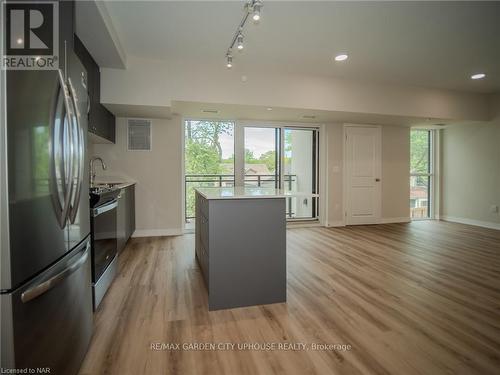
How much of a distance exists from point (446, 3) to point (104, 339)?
3.91 metres

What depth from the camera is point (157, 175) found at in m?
4.60

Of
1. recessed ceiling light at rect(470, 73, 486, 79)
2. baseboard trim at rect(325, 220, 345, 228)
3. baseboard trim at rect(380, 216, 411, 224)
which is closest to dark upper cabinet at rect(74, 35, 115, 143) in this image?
baseboard trim at rect(325, 220, 345, 228)

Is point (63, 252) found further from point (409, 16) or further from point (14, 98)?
point (409, 16)

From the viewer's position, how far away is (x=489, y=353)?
5.26ft

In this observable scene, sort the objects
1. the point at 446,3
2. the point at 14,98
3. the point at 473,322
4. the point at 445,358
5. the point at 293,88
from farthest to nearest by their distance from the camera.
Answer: the point at 293,88, the point at 446,3, the point at 473,322, the point at 445,358, the point at 14,98

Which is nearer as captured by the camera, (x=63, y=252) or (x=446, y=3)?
(x=63, y=252)

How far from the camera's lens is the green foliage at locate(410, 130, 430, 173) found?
6.27m

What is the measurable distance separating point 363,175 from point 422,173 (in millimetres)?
1852

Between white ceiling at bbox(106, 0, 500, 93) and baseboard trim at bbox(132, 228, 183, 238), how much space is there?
279 cm

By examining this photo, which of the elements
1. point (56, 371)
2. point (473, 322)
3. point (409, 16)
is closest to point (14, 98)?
point (56, 371)

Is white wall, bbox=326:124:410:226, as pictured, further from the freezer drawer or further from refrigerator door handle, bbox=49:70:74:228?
refrigerator door handle, bbox=49:70:74:228

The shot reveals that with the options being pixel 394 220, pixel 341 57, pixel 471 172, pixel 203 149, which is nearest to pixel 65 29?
pixel 341 57

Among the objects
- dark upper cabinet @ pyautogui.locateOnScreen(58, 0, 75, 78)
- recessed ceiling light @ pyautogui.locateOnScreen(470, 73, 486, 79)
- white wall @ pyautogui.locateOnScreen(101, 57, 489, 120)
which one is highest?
recessed ceiling light @ pyautogui.locateOnScreen(470, 73, 486, 79)

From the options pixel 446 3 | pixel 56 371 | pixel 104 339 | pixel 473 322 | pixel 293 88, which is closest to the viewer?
pixel 56 371
